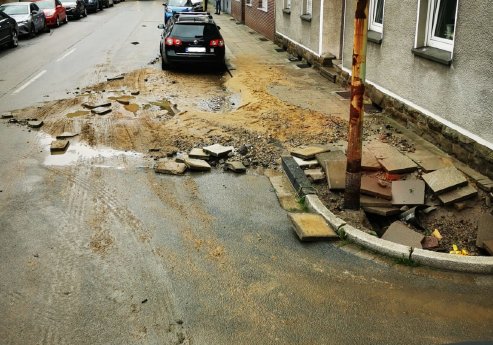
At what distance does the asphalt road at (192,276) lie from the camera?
4371mm

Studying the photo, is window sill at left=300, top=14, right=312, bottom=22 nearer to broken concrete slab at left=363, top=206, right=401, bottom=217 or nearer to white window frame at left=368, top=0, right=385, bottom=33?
white window frame at left=368, top=0, right=385, bottom=33

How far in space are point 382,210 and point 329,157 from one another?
162 centimetres

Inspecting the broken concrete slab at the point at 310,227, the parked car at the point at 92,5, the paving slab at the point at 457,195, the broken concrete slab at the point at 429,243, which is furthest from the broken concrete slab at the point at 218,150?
the parked car at the point at 92,5

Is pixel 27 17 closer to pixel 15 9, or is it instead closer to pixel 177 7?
pixel 15 9

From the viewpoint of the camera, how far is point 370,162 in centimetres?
771

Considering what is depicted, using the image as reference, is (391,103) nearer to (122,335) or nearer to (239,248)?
(239,248)

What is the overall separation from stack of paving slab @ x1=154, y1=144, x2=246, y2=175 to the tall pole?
82.9 inches

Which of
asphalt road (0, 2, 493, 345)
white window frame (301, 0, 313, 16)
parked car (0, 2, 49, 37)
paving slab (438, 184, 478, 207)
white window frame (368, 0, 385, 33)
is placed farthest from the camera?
parked car (0, 2, 49, 37)

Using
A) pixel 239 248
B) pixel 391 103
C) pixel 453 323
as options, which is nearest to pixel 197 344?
pixel 239 248

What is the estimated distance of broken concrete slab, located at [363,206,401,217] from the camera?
264 inches

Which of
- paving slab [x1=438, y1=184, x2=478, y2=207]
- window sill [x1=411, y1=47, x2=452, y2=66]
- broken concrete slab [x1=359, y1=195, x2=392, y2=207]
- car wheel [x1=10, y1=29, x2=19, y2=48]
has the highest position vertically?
window sill [x1=411, y1=47, x2=452, y2=66]

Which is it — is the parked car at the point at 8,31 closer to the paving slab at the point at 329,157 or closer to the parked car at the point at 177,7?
the parked car at the point at 177,7

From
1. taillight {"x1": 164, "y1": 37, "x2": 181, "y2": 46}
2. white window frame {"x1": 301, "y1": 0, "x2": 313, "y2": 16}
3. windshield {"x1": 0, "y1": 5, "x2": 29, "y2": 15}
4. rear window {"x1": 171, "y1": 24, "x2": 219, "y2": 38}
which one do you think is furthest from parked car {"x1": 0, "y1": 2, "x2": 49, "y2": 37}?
white window frame {"x1": 301, "y1": 0, "x2": 313, "y2": 16}

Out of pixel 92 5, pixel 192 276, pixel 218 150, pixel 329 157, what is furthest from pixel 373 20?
pixel 92 5
